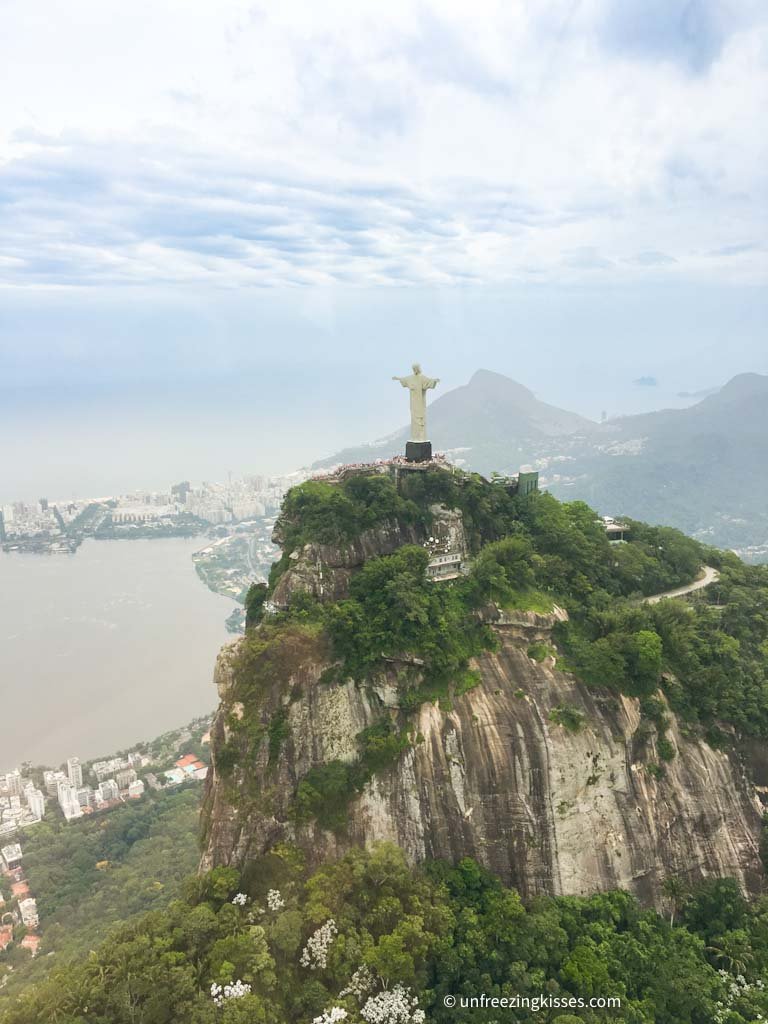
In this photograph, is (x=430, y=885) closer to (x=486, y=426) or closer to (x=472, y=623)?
(x=472, y=623)

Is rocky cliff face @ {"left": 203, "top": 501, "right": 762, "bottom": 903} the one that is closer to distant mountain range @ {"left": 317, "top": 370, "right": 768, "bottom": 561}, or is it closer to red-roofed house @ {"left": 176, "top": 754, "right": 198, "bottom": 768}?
red-roofed house @ {"left": 176, "top": 754, "right": 198, "bottom": 768}

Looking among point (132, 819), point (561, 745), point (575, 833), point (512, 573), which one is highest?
point (512, 573)

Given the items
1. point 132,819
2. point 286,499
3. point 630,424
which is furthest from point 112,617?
point 630,424

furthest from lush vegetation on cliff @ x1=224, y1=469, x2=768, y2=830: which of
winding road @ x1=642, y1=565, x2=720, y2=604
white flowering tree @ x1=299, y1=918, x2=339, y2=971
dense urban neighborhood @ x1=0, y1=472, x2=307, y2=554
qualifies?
dense urban neighborhood @ x1=0, y1=472, x2=307, y2=554

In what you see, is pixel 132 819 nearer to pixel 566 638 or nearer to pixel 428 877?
pixel 428 877

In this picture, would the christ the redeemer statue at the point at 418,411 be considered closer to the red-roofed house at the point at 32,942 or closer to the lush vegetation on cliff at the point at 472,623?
the lush vegetation on cliff at the point at 472,623

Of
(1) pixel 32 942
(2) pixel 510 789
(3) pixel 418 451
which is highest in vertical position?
(3) pixel 418 451

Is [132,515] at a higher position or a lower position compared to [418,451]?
lower

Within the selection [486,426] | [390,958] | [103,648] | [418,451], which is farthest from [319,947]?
[486,426]
